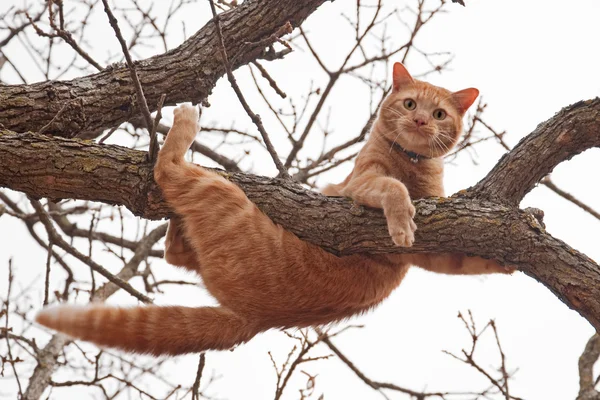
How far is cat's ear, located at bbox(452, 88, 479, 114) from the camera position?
4274mm

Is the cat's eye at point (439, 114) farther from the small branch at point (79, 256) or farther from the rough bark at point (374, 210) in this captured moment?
the small branch at point (79, 256)

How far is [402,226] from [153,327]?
4.00 feet

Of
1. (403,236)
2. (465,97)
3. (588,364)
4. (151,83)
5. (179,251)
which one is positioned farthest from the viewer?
(465,97)

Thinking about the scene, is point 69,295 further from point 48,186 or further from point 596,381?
point 596,381

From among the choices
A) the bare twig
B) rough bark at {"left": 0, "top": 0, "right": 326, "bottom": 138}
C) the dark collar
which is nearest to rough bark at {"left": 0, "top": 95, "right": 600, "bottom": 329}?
the bare twig

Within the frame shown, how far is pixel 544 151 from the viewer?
3.24 m

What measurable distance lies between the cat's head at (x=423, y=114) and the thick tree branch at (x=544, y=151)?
0.70 metres

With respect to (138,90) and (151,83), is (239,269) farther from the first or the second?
(151,83)

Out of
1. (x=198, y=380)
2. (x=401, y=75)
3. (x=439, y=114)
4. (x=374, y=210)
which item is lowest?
(x=198, y=380)

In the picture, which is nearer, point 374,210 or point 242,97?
point 374,210

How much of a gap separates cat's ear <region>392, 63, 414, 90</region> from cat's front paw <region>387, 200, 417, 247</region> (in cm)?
148

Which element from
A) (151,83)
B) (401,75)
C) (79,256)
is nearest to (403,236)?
(401,75)

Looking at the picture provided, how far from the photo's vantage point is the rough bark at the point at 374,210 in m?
2.96

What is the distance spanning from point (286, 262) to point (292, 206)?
0.92ft
